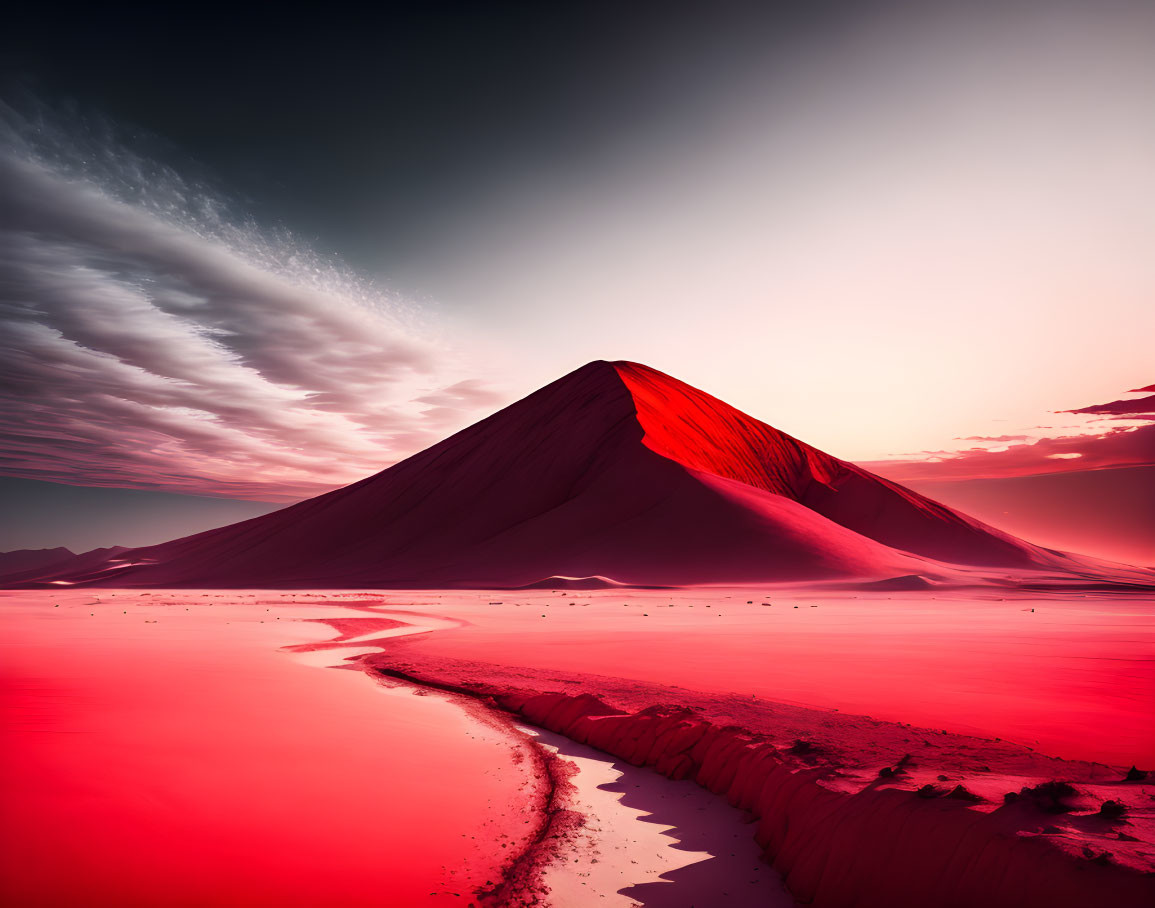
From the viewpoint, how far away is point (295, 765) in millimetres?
7496

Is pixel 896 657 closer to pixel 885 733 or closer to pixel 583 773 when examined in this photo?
pixel 885 733

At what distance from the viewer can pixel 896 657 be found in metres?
15.6

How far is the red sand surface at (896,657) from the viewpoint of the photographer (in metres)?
9.14

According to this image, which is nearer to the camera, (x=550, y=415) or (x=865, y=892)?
(x=865, y=892)

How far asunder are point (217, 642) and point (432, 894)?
16.1 metres

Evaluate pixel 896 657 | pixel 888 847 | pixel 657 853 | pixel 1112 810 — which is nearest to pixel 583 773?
pixel 657 853

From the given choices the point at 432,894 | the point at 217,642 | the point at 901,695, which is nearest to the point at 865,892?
the point at 432,894

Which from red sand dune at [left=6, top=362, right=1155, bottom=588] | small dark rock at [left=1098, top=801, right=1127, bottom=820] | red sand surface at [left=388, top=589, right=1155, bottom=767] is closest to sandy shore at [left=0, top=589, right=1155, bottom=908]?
small dark rock at [left=1098, top=801, right=1127, bottom=820]

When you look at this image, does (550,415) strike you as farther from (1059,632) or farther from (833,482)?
(1059,632)

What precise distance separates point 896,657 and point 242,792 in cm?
1425

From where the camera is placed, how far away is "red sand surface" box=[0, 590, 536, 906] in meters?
4.87

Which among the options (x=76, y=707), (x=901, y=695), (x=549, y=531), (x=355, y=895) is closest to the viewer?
(x=355, y=895)

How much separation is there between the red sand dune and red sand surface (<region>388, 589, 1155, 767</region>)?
28.7 metres

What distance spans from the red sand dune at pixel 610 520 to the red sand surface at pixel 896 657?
1128 inches
